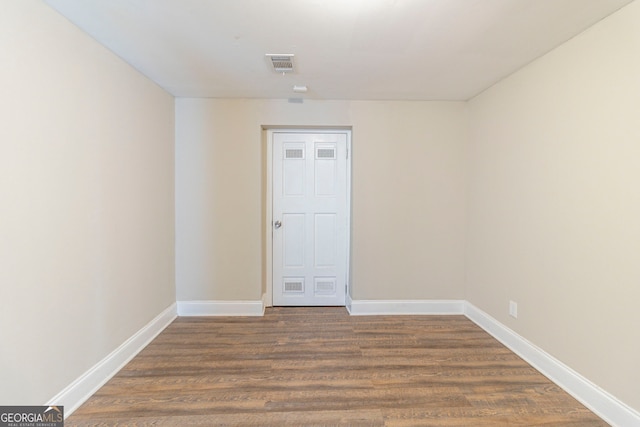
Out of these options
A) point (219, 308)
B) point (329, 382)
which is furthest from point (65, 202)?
point (329, 382)

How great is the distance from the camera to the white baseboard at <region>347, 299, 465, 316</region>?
3.27 m

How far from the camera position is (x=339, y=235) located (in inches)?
139

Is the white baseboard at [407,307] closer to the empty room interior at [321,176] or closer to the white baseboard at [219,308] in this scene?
the empty room interior at [321,176]

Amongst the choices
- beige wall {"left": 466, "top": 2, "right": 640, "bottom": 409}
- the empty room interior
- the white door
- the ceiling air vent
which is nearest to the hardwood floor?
the empty room interior

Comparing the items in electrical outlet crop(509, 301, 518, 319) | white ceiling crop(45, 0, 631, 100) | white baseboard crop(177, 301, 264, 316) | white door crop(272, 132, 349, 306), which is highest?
white ceiling crop(45, 0, 631, 100)

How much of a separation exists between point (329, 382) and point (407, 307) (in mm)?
1511

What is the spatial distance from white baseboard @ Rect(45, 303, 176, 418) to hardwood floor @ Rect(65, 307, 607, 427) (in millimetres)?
51

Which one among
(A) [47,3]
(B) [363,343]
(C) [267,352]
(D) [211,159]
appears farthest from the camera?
(D) [211,159]

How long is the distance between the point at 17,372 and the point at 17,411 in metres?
0.21

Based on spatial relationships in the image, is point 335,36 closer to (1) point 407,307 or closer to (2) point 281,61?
(2) point 281,61

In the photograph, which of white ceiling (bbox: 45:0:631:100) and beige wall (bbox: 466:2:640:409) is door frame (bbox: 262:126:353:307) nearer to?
white ceiling (bbox: 45:0:631:100)

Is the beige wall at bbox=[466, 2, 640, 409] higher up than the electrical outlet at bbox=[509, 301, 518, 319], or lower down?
higher up

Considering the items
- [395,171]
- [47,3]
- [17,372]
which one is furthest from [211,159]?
[17,372]

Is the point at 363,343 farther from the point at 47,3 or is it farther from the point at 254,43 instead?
the point at 47,3
